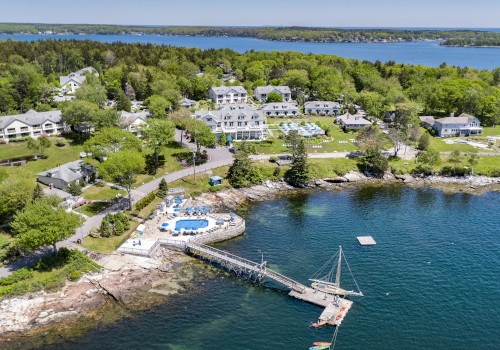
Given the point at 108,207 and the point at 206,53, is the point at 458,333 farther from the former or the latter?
the point at 206,53

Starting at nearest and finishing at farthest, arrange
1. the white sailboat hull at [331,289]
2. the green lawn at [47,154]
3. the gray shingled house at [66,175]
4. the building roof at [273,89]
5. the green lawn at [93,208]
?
1. the white sailboat hull at [331,289]
2. the green lawn at [93,208]
3. the gray shingled house at [66,175]
4. the green lawn at [47,154]
5. the building roof at [273,89]

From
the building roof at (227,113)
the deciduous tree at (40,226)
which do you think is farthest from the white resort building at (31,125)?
the deciduous tree at (40,226)

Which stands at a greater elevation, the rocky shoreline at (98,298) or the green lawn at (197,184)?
the green lawn at (197,184)

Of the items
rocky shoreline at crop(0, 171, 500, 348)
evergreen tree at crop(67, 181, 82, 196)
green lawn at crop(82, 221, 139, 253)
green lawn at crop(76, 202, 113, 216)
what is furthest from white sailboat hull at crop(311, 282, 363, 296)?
evergreen tree at crop(67, 181, 82, 196)

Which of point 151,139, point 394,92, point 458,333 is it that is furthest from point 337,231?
point 394,92

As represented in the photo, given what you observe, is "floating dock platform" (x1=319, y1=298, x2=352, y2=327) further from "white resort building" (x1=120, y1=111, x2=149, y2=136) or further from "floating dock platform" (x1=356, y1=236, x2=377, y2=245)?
"white resort building" (x1=120, y1=111, x2=149, y2=136)

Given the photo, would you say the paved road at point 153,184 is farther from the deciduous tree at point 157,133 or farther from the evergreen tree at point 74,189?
the deciduous tree at point 157,133

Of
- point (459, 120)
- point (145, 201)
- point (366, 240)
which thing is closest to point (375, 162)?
point (366, 240)
